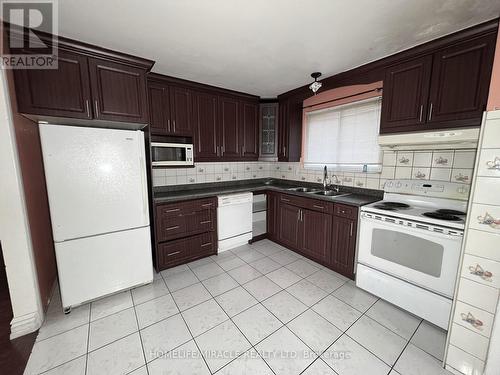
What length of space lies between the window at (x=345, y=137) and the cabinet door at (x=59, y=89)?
285 cm

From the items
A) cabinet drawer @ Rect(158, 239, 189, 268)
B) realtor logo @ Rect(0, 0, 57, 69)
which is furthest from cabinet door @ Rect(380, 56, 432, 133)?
realtor logo @ Rect(0, 0, 57, 69)

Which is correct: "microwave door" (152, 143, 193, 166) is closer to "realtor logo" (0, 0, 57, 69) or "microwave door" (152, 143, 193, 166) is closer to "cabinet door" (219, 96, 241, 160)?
"cabinet door" (219, 96, 241, 160)

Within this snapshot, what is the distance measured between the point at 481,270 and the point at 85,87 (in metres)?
3.25

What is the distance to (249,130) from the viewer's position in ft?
11.3

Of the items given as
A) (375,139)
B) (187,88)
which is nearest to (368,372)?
(375,139)

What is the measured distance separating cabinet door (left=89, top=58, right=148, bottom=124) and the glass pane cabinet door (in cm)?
193

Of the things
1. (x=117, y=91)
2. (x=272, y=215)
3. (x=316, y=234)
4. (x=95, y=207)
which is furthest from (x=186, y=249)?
(x=117, y=91)

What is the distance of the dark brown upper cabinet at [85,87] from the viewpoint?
168 cm

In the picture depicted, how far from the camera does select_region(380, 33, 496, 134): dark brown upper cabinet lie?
5.26 ft

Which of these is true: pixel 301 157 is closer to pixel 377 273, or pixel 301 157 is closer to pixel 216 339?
pixel 377 273

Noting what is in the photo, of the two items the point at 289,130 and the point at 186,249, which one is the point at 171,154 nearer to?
the point at 186,249

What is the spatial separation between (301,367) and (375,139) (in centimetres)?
249

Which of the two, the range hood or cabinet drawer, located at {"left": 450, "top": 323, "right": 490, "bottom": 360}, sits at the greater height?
the range hood

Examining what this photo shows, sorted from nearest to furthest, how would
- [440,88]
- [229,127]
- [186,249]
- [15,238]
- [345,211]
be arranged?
[15,238] → [440,88] → [345,211] → [186,249] → [229,127]
